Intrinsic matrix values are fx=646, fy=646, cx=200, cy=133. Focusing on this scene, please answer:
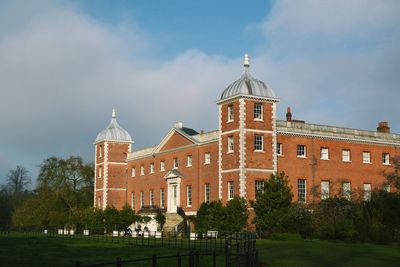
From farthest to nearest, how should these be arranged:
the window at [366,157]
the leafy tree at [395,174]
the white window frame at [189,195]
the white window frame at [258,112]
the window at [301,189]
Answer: the white window frame at [189,195], the window at [366,157], the leafy tree at [395,174], the window at [301,189], the white window frame at [258,112]

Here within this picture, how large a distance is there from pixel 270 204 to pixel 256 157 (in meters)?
4.73

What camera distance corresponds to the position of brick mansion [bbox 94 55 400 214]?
164 feet

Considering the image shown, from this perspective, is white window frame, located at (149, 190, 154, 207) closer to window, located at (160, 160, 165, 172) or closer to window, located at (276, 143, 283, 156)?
window, located at (160, 160, 165, 172)

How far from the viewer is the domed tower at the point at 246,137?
4941cm

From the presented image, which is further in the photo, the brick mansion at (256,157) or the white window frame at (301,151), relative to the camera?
the white window frame at (301,151)

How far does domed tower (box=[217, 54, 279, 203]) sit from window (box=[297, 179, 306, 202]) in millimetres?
3582

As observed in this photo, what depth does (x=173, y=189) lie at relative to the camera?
61125mm

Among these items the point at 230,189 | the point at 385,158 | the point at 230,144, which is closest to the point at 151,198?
the point at 230,189

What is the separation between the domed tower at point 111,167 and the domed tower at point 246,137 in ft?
77.9

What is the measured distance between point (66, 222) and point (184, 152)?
73.4 ft

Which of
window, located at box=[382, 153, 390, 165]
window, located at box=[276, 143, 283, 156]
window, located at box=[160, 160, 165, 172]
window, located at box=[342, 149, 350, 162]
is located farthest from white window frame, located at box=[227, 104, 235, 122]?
window, located at box=[382, 153, 390, 165]

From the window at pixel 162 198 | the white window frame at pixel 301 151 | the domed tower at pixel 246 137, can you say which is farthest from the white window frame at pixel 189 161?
the white window frame at pixel 301 151

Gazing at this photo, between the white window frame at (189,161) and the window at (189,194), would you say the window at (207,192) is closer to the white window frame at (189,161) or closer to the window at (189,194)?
the window at (189,194)

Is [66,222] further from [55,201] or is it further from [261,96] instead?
[261,96]
